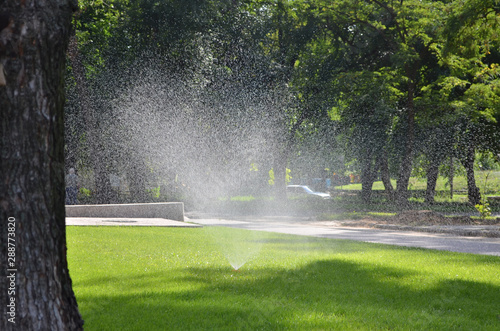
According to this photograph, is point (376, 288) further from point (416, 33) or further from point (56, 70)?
point (416, 33)

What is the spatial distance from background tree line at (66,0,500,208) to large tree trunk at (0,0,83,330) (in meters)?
19.8

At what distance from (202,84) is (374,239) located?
45.9ft

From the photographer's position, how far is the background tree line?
23.7 metres

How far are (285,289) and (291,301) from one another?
0.60m

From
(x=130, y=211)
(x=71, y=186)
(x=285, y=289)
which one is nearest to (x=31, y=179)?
(x=285, y=289)

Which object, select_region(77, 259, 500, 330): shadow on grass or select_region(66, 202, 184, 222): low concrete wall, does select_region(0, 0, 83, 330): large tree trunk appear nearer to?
select_region(77, 259, 500, 330): shadow on grass

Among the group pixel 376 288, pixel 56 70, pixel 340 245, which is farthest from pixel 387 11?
pixel 56 70

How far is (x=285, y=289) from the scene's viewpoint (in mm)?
6484

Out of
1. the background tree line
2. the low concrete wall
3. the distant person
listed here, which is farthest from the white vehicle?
the low concrete wall

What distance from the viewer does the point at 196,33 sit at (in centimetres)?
2588

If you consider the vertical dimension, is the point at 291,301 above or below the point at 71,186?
below

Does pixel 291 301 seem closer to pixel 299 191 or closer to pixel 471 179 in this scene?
pixel 471 179

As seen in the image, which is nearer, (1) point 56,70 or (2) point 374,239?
(1) point 56,70

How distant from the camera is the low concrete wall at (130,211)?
19.0 m
